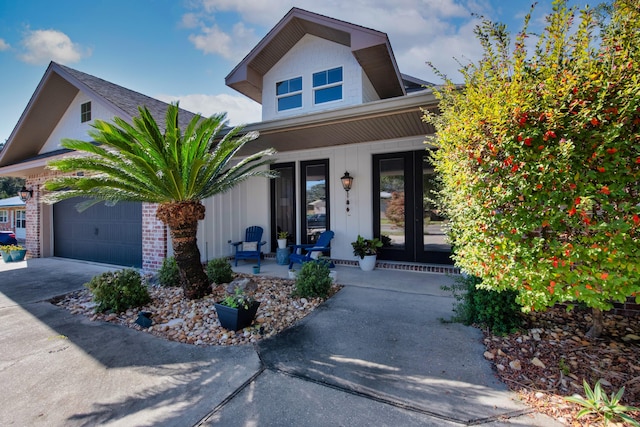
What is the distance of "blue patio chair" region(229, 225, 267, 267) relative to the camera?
671 cm

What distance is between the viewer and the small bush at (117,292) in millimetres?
4051

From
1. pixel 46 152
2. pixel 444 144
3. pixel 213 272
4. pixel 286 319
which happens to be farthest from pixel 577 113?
pixel 46 152

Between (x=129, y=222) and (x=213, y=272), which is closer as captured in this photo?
(x=213, y=272)

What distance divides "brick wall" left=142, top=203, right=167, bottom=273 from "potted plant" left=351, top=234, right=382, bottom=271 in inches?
161

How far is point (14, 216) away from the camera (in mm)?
18922

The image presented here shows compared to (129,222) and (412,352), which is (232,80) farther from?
(412,352)

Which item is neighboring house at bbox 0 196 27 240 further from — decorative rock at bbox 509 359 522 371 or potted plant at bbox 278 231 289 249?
decorative rock at bbox 509 359 522 371

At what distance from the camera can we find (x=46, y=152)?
8883 millimetres

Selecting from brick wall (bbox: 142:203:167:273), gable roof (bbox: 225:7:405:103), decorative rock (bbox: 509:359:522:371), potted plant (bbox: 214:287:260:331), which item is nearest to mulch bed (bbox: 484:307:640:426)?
decorative rock (bbox: 509:359:522:371)

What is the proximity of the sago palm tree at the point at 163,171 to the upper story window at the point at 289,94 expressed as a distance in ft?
13.0

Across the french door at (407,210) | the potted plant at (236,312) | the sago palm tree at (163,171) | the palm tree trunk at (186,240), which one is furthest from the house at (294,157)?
the potted plant at (236,312)

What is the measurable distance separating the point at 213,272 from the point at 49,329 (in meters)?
2.17

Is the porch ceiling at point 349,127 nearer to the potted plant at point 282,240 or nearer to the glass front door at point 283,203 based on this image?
the glass front door at point 283,203

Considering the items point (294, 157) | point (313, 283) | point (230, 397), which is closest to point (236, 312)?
point (230, 397)
